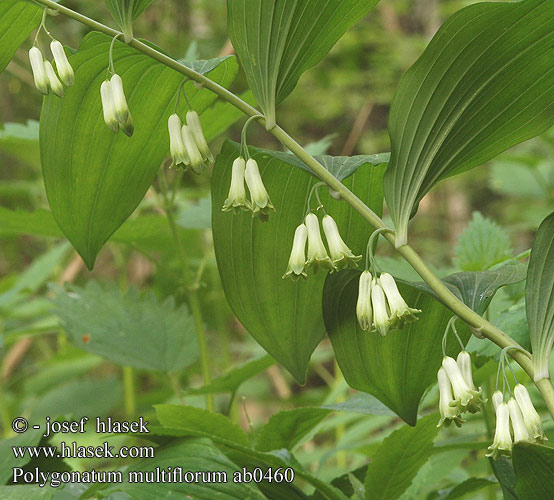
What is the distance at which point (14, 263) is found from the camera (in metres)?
3.56

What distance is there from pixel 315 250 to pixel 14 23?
1.66 feet

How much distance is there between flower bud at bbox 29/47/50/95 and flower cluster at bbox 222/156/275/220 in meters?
0.26

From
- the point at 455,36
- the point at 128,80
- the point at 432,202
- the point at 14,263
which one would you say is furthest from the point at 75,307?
the point at 432,202

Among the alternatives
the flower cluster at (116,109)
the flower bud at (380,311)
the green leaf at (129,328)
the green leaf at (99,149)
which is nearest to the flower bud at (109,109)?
the flower cluster at (116,109)

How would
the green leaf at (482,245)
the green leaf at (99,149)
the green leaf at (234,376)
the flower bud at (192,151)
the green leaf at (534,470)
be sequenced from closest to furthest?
the green leaf at (534,470)
the flower bud at (192,151)
the green leaf at (99,149)
the green leaf at (234,376)
the green leaf at (482,245)

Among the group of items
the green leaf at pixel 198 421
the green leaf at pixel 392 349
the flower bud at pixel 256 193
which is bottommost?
the green leaf at pixel 198 421

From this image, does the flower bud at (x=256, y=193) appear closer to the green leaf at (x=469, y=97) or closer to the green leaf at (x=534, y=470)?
the green leaf at (x=469, y=97)

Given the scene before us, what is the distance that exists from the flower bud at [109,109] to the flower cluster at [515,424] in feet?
1.72

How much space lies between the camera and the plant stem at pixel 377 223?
2.16 ft

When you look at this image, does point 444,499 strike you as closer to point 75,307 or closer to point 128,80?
point 128,80

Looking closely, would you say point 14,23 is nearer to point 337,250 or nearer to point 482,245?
point 337,250

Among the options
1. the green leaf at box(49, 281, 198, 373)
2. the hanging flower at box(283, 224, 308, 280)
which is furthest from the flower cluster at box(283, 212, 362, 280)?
the green leaf at box(49, 281, 198, 373)

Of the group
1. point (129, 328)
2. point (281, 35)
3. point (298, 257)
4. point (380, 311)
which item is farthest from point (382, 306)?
point (129, 328)

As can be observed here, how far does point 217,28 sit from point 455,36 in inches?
148
